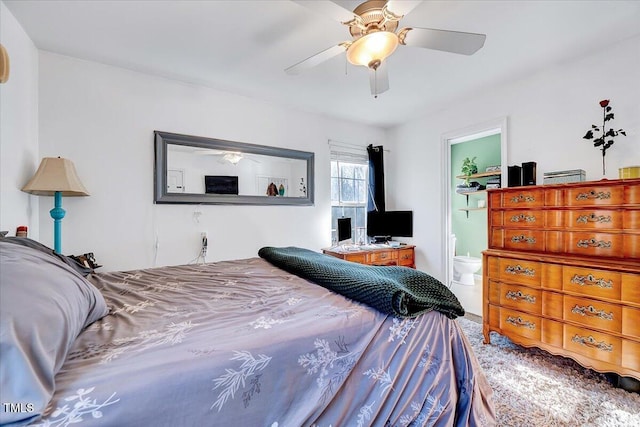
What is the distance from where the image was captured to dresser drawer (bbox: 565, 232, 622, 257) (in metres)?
1.91

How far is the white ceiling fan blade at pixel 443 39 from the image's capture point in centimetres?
158

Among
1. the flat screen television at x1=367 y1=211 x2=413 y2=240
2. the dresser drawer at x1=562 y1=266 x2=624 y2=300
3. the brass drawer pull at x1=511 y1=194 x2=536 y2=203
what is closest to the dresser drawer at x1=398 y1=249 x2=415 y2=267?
the flat screen television at x1=367 y1=211 x2=413 y2=240

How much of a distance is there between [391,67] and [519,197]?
5.24ft

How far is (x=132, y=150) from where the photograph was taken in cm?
262

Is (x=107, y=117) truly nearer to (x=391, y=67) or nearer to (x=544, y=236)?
(x=391, y=67)

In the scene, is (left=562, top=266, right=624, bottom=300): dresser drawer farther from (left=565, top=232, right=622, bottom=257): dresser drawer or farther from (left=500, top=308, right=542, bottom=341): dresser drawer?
(left=500, top=308, right=542, bottom=341): dresser drawer

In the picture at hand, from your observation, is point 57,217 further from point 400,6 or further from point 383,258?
point 383,258

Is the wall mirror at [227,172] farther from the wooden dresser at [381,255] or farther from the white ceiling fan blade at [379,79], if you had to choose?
Answer: the white ceiling fan blade at [379,79]

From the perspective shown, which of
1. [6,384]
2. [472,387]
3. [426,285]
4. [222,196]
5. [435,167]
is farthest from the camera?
[435,167]

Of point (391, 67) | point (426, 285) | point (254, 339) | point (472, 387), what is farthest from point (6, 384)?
point (391, 67)

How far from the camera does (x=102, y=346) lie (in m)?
0.85

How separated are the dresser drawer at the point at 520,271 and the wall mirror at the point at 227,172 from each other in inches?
87.2

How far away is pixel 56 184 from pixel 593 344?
3.95m

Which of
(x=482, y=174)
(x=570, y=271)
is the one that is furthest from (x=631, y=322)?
(x=482, y=174)
